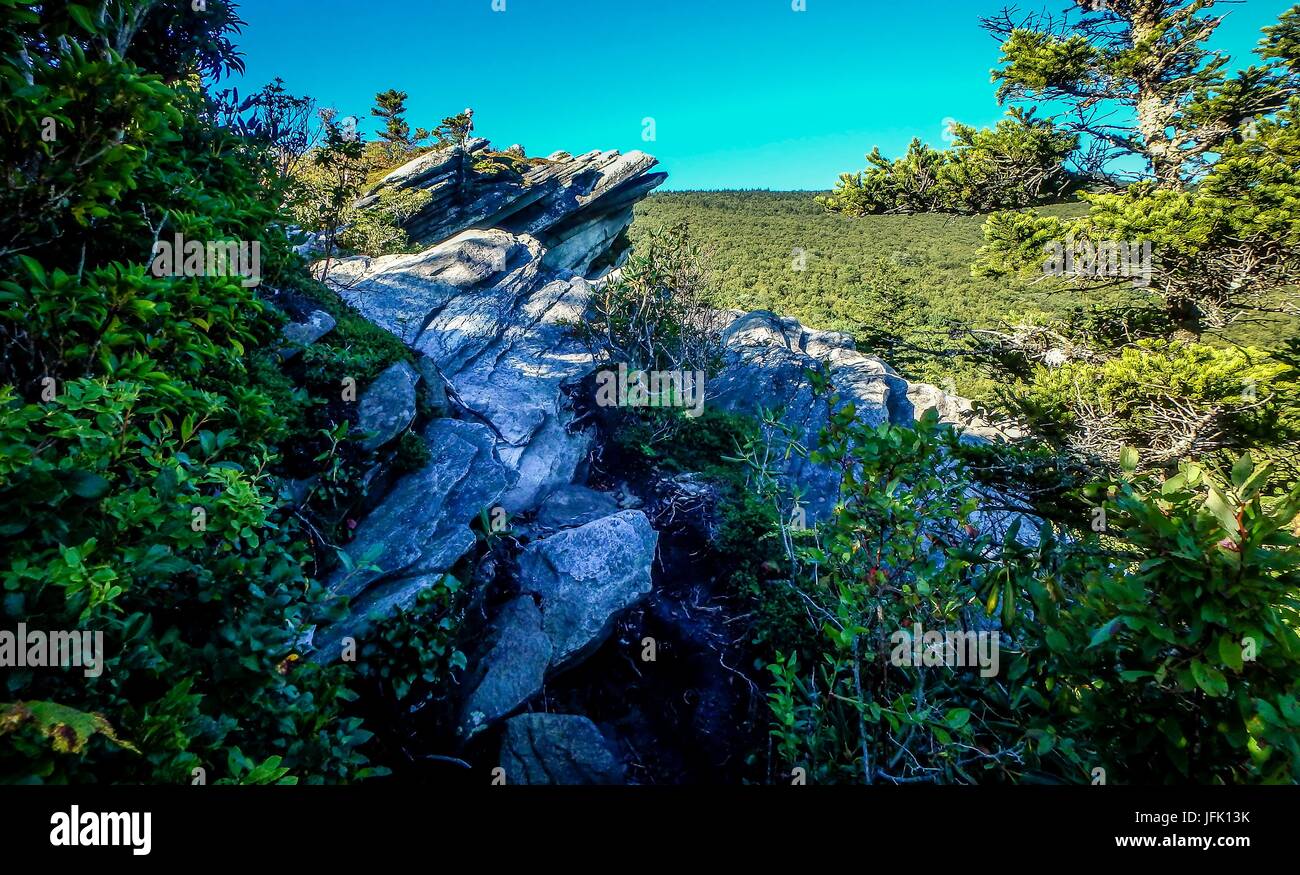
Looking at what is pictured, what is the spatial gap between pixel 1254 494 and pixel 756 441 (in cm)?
428

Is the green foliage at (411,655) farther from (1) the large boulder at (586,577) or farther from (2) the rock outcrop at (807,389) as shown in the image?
(2) the rock outcrop at (807,389)

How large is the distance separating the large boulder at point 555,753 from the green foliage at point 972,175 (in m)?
13.5

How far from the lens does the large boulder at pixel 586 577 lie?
224 inches

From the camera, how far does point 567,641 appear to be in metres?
5.63

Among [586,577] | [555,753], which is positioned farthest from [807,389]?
[555,753]

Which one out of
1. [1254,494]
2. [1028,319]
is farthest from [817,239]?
[1254,494]

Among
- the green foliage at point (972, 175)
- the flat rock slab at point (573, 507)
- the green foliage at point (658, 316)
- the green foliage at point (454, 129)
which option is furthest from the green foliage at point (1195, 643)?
the green foliage at point (454, 129)

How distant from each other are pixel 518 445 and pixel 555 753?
14.3 feet

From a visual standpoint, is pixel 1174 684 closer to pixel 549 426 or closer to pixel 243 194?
pixel 243 194

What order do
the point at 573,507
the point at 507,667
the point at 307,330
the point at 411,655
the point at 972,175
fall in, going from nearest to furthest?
the point at 411,655
the point at 507,667
the point at 307,330
the point at 573,507
the point at 972,175

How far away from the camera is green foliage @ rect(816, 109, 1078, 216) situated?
36.7 feet

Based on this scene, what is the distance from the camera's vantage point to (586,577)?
19.9 ft

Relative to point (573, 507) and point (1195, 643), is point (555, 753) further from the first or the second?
point (1195, 643)
